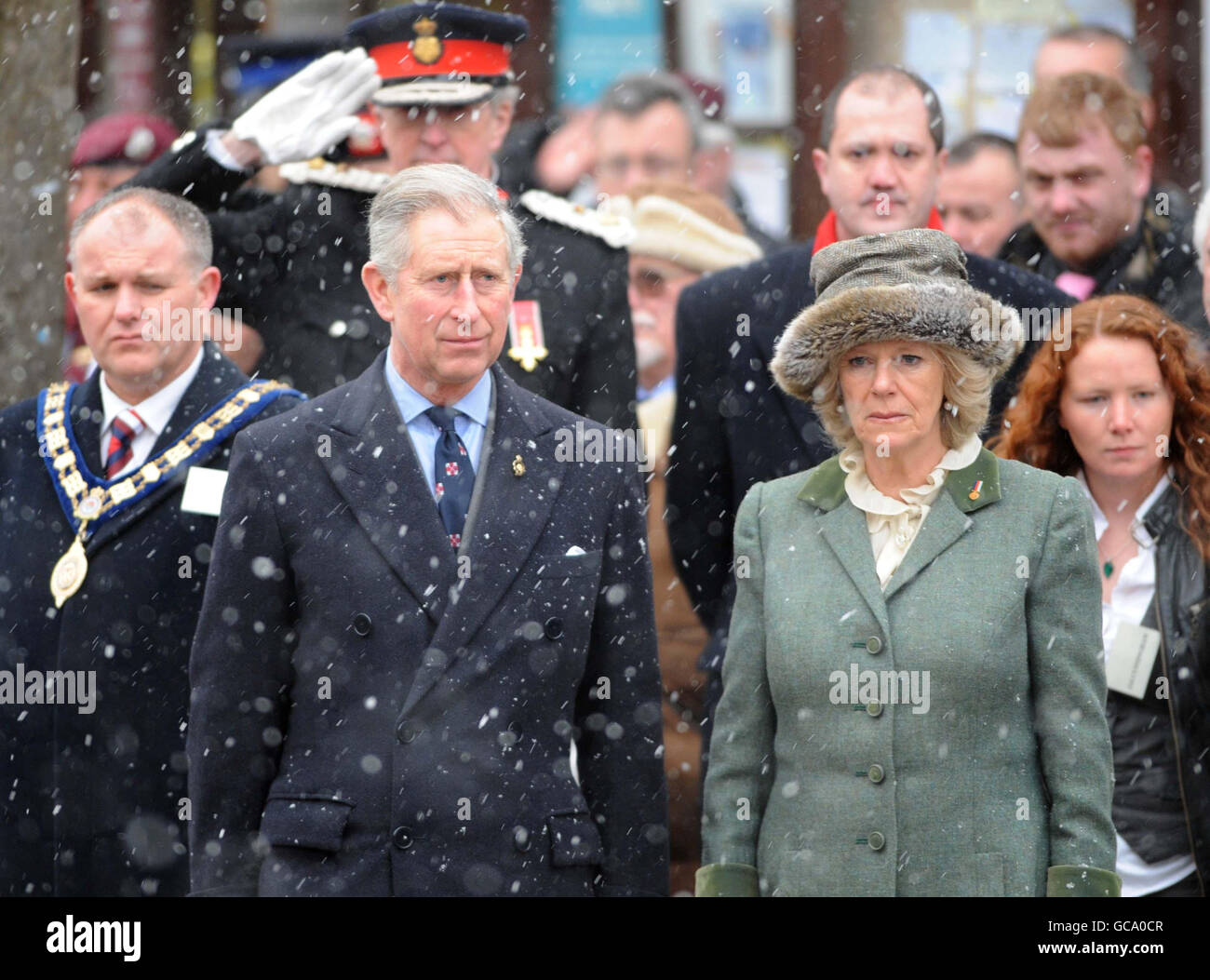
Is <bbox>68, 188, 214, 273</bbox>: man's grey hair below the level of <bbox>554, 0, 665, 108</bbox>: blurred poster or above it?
below

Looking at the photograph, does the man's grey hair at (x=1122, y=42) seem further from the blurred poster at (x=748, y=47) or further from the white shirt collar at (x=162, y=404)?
the white shirt collar at (x=162, y=404)

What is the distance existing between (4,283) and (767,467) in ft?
8.26

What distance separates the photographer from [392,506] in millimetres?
4043

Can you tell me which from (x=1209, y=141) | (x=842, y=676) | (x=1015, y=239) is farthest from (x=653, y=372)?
(x=1209, y=141)

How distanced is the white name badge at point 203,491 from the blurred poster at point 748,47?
5686 millimetres

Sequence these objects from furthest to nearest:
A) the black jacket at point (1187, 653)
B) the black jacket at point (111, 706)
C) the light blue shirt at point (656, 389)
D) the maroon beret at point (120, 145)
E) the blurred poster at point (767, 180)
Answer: the blurred poster at point (767, 180), the maroon beret at point (120, 145), the light blue shirt at point (656, 389), the black jacket at point (111, 706), the black jacket at point (1187, 653)

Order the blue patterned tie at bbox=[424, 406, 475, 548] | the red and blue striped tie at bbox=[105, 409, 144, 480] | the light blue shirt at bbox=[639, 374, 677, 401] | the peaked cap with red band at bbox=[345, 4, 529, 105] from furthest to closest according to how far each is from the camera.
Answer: the light blue shirt at bbox=[639, 374, 677, 401], the peaked cap with red band at bbox=[345, 4, 529, 105], the red and blue striped tie at bbox=[105, 409, 144, 480], the blue patterned tie at bbox=[424, 406, 475, 548]

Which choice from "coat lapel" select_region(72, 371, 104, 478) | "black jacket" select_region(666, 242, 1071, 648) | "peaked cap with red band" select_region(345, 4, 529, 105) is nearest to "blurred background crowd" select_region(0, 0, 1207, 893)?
"black jacket" select_region(666, 242, 1071, 648)

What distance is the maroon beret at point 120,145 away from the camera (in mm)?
6887

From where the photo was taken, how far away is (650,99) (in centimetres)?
751

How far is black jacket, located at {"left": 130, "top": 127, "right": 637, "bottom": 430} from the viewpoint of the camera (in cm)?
531

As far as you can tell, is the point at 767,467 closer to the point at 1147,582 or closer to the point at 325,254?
the point at 1147,582

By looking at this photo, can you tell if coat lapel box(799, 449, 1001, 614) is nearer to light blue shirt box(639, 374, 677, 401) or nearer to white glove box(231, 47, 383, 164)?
white glove box(231, 47, 383, 164)

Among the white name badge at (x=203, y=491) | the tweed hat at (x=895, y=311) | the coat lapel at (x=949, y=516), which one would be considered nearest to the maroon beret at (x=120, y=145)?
the white name badge at (x=203, y=491)
